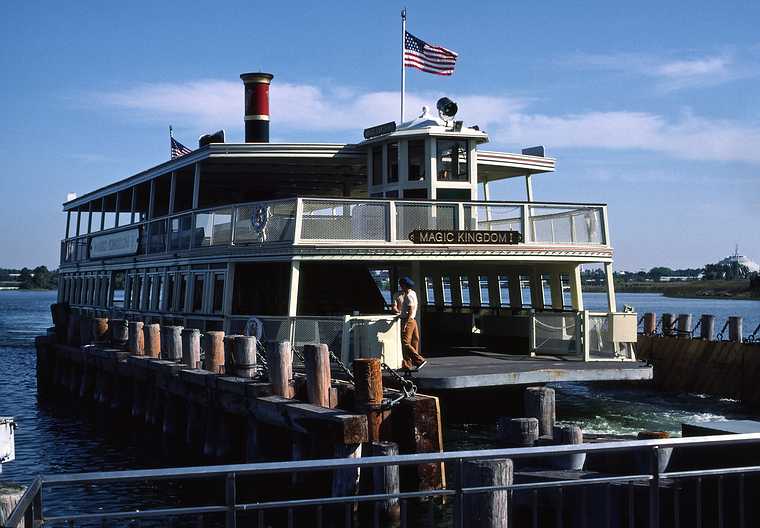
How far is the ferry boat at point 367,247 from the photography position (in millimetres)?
20109

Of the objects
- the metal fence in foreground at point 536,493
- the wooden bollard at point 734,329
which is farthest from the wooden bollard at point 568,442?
the wooden bollard at point 734,329

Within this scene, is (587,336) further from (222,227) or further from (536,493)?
(536,493)

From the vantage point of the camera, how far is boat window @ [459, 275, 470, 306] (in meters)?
29.4

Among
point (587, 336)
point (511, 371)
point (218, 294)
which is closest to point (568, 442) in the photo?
point (511, 371)

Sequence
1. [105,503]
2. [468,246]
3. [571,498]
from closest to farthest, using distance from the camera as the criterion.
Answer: [571,498] < [105,503] < [468,246]

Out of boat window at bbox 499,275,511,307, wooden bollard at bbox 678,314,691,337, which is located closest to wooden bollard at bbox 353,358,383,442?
boat window at bbox 499,275,511,307

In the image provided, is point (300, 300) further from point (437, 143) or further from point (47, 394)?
point (47, 394)

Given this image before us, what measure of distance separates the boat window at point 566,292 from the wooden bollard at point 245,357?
30.4 feet

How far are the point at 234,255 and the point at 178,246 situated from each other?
3924 mm

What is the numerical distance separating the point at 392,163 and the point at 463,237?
387cm

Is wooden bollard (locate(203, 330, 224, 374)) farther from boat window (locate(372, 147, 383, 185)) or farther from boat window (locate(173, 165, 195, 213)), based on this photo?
boat window (locate(173, 165, 195, 213))

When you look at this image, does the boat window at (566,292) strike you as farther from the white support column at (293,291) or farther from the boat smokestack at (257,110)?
the boat smokestack at (257,110)

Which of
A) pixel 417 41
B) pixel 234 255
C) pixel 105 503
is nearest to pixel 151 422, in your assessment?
pixel 234 255

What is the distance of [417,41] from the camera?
25.3m
